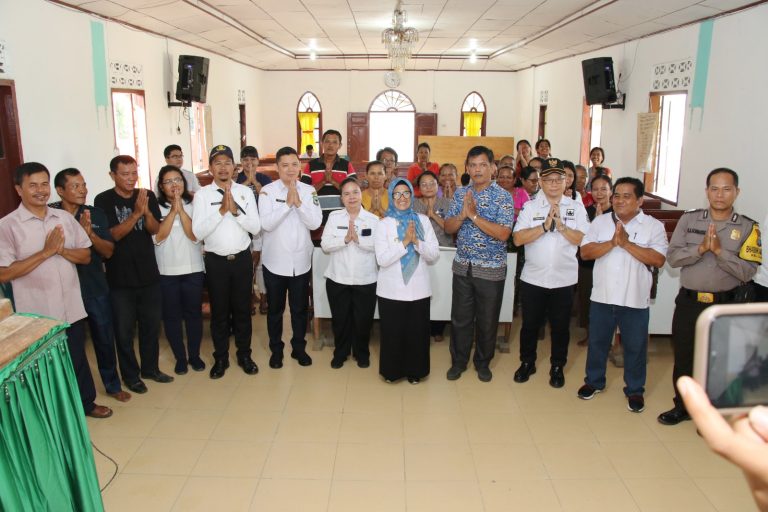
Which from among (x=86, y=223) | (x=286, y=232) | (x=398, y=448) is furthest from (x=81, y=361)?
(x=398, y=448)

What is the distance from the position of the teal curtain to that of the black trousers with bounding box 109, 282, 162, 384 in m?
2.03

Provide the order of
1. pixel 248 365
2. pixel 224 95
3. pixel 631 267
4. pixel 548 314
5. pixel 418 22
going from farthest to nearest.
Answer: pixel 224 95, pixel 418 22, pixel 248 365, pixel 548 314, pixel 631 267

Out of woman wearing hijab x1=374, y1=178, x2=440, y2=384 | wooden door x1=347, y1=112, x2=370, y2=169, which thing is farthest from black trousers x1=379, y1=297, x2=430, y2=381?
wooden door x1=347, y1=112, x2=370, y2=169

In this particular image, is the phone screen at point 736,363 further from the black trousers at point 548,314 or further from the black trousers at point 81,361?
the black trousers at point 81,361

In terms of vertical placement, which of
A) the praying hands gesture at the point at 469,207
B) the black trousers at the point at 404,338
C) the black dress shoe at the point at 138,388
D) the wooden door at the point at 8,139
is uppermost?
the wooden door at the point at 8,139

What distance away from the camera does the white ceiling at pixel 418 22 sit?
20.5ft

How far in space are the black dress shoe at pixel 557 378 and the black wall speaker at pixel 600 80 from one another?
5191mm

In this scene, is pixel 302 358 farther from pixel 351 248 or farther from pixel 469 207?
pixel 469 207

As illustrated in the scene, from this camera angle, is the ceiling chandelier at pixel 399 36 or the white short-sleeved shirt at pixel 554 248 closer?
the white short-sleeved shirt at pixel 554 248

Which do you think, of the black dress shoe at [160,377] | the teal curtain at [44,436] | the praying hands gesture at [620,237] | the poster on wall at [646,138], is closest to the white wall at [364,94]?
the poster on wall at [646,138]

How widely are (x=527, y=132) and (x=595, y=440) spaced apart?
11.2 metres

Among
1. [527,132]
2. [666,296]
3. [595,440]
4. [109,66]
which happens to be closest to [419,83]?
[527,132]

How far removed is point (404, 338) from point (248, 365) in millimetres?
1191

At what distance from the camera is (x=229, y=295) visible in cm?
420
